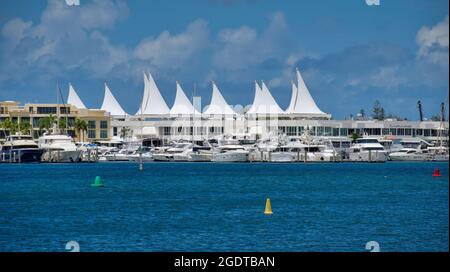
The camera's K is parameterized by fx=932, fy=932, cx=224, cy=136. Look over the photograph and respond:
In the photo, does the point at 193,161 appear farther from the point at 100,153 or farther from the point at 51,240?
the point at 51,240

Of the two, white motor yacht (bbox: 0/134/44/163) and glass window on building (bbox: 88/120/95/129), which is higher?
glass window on building (bbox: 88/120/95/129)

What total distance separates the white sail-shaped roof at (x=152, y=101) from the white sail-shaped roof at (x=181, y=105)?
1.92 meters

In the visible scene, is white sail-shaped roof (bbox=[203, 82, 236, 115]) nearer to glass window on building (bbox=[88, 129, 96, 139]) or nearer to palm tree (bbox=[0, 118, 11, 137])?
glass window on building (bbox=[88, 129, 96, 139])

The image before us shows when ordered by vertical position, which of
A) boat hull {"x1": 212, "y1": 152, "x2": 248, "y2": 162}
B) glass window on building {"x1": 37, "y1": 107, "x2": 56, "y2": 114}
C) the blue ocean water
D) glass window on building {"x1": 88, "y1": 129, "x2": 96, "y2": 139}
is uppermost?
glass window on building {"x1": 37, "y1": 107, "x2": 56, "y2": 114}

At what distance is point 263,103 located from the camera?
14900 centimetres

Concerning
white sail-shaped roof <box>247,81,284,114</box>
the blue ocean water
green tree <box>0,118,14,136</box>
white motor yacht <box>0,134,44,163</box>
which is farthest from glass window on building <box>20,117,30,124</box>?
the blue ocean water

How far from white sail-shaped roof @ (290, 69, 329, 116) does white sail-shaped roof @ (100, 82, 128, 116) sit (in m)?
31.2

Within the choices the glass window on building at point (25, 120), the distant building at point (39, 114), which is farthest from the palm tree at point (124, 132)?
the glass window on building at point (25, 120)

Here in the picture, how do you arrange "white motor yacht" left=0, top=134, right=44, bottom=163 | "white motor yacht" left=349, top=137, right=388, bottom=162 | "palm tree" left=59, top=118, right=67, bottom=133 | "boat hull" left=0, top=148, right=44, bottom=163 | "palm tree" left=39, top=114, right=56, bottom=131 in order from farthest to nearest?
"palm tree" left=59, top=118, right=67, bottom=133, "palm tree" left=39, top=114, right=56, bottom=131, "white motor yacht" left=0, top=134, right=44, bottom=163, "boat hull" left=0, top=148, right=44, bottom=163, "white motor yacht" left=349, top=137, right=388, bottom=162

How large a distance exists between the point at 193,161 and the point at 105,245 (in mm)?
88534

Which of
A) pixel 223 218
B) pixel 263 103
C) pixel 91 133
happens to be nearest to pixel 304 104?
pixel 263 103

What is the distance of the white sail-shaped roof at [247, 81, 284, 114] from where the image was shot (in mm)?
147250

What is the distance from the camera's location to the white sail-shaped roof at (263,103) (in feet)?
483
